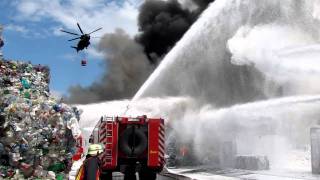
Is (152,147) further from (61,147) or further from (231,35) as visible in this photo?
(231,35)

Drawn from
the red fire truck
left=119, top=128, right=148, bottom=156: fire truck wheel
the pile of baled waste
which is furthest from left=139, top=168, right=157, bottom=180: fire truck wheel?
the pile of baled waste

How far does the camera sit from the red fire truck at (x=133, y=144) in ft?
49.1

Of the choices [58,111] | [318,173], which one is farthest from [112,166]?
[318,173]

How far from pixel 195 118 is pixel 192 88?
1099 cm

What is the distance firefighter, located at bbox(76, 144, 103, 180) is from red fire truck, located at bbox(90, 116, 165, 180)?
8.81 metres

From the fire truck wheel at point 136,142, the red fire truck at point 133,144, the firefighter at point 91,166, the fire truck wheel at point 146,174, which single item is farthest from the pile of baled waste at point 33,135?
the firefighter at point 91,166

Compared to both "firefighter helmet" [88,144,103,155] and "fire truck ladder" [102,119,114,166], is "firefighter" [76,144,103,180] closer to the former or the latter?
A: "firefighter helmet" [88,144,103,155]

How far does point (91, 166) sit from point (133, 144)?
30.4 feet

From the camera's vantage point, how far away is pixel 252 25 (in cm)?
3509

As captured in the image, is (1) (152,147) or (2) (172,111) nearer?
(1) (152,147)

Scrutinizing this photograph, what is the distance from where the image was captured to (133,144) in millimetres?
15297

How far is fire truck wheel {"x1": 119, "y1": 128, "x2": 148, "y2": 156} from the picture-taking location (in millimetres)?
15172

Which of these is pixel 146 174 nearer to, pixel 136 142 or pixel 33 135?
pixel 136 142

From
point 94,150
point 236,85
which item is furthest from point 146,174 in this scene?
point 236,85
